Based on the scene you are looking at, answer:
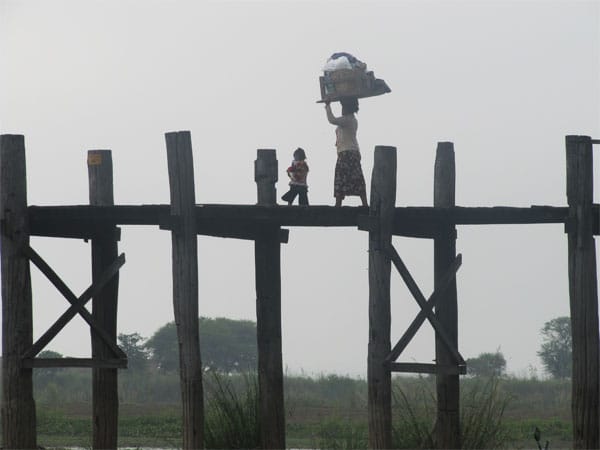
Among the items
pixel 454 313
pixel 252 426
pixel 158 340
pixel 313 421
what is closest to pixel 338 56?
pixel 454 313

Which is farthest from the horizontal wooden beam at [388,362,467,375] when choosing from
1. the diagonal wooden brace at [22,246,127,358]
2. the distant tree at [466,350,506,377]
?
the distant tree at [466,350,506,377]

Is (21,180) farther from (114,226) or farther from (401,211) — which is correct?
(401,211)

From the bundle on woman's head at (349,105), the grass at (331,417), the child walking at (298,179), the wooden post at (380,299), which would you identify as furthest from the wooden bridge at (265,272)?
the bundle on woman's head at (349,105)

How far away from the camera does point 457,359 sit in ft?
51.3

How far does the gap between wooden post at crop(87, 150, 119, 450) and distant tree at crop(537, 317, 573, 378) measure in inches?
1195

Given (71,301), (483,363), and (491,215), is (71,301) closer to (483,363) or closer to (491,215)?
(491,215)

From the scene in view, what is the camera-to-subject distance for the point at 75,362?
15602 mm

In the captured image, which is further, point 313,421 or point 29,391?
point 313,421

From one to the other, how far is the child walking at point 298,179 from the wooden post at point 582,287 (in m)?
2.77

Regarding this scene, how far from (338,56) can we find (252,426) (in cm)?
416

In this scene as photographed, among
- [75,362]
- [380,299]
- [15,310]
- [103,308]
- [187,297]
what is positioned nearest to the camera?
[187,297]

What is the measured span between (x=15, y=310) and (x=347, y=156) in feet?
12.6

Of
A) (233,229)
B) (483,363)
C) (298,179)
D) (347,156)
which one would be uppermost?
(347,156)

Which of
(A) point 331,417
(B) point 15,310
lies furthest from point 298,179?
(A) point 331,417
